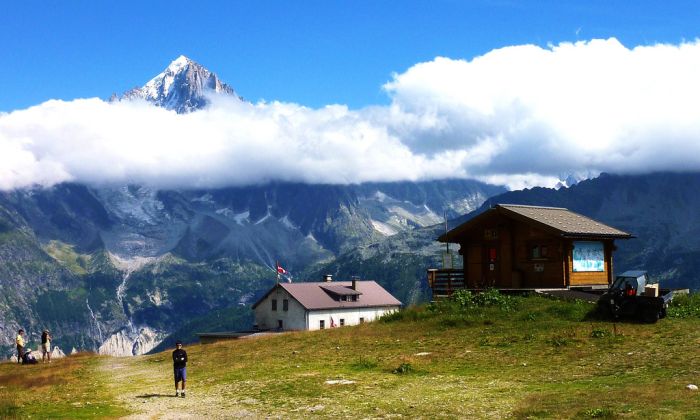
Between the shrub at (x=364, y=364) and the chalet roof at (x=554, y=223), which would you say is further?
the chalet roof at (x=554, y=223)

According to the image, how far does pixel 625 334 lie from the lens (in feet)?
117

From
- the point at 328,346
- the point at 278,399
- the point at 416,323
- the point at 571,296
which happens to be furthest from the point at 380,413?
the point at 571,296

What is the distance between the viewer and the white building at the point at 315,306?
115875 millimetres

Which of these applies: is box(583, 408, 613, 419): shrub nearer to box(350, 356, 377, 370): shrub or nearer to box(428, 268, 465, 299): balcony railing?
box(350, 356, 377, 370): shrub

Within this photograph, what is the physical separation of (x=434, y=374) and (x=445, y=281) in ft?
113

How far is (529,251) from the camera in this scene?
58781mm

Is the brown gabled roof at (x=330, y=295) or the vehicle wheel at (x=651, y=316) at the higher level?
the vehicle wheel at (x=651, y=316)

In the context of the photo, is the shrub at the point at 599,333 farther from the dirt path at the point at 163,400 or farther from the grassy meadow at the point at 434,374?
the dirt path at the point at 163,400

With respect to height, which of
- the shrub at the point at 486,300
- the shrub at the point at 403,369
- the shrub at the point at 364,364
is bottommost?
the shrub at the point at 364,364

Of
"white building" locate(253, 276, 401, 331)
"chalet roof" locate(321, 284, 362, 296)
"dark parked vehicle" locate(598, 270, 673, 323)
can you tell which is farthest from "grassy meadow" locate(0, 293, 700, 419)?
"chalet roof" locate(321, 284, 362, 296)

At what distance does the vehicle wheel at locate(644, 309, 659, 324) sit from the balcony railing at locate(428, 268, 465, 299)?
24742 mm

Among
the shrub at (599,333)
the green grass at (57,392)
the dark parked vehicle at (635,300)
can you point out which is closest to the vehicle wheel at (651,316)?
the dark parked vehicle at (635,300)

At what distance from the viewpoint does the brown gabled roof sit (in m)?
118

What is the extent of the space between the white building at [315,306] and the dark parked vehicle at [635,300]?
241 feet
